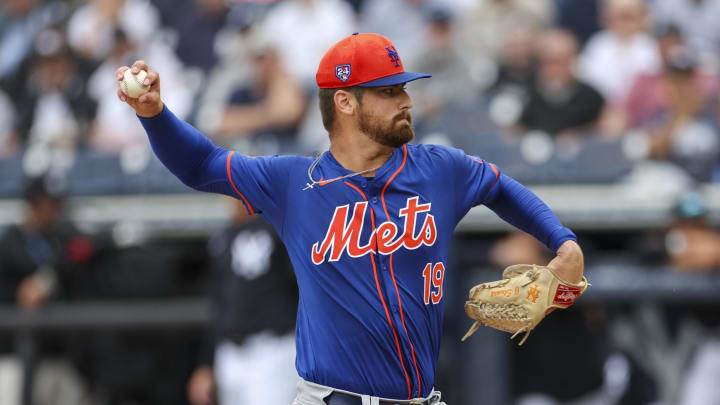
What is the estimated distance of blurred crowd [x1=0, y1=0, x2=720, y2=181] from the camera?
622 cm

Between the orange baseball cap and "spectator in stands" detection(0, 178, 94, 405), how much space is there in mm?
4185

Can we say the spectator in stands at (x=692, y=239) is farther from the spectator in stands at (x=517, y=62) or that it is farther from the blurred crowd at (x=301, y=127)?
the spectator in stands at (x=517, y=62)

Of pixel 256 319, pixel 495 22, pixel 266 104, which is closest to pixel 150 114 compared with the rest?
pixel 256 319

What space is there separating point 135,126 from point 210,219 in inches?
62.2

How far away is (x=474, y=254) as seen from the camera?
5.84 meters

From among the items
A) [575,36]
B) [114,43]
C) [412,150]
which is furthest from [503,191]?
[114,43]

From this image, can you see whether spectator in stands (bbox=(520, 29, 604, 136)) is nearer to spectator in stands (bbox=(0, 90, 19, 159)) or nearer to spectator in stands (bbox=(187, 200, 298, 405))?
spectator in stands (bbox=(187, 200, 298, 405))

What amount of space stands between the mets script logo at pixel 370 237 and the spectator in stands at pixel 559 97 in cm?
359

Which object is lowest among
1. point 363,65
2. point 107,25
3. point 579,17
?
point 363,65

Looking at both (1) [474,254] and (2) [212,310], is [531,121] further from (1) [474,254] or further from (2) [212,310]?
(2) [212,310]

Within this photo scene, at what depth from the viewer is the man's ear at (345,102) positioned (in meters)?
2.98

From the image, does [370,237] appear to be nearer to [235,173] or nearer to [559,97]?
[235,173]

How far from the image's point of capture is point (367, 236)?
294 cm

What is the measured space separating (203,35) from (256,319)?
3.40 metres
